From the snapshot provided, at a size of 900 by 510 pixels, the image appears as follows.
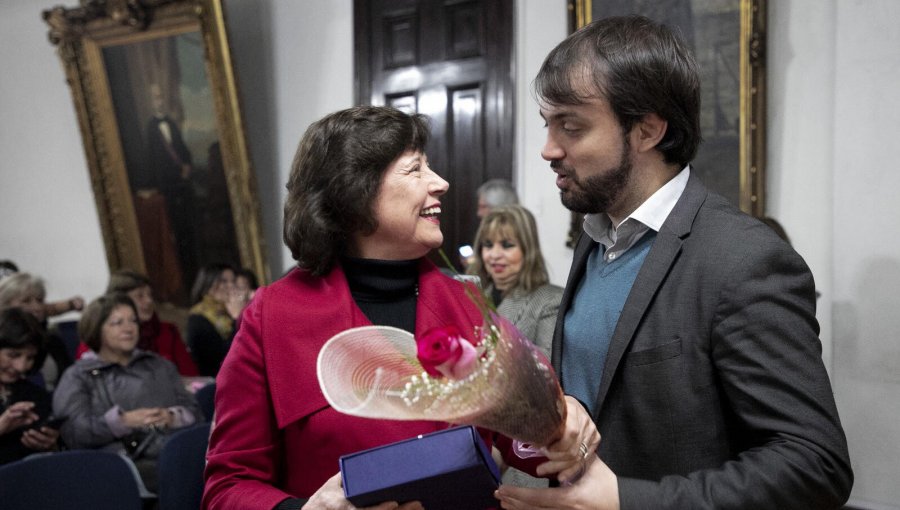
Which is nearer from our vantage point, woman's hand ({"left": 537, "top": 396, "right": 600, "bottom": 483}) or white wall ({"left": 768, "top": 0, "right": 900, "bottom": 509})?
woman's hand ({"left": 537, "top": 396, "right": 600, "bottom": 483})

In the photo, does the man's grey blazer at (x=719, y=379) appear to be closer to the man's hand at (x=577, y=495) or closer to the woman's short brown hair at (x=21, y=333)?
the man's hand at (x=577, y=495)

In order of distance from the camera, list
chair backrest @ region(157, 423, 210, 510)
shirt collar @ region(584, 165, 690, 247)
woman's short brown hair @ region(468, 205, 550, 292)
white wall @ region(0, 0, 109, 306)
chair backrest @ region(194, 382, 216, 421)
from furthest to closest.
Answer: white wall @ region(0, 0, 109, 306) → chair backrest @ region(194, 382, 216, 421) → woman's short brown hair @ region(468, 205, 550, 292) → chair backrest @ region(157, 423, 210, 510) → shirt collar @ region(584, 165, 690, 247)

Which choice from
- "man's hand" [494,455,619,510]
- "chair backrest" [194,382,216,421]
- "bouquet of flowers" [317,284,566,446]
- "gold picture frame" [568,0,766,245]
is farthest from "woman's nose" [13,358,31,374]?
"gold picture frame" [568,0,766,245]

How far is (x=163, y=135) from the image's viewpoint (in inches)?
297

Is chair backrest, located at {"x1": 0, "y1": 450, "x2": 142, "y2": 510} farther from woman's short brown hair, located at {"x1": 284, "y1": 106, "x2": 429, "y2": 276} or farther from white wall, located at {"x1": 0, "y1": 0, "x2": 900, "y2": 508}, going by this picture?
white wall, located at {"x1": 0, "y1": 0, "x2": 900, "y2": 508}

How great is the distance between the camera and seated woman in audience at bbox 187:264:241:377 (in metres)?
6.19

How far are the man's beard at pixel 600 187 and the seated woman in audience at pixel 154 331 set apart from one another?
16.3 ft

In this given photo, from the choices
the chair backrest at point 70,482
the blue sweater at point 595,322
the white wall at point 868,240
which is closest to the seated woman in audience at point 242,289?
the chair backrest at point 70,482

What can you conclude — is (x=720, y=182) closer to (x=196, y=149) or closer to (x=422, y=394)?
(x=422, y=394)

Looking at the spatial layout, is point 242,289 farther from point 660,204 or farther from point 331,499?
point 660,204

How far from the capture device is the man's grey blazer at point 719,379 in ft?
4.36

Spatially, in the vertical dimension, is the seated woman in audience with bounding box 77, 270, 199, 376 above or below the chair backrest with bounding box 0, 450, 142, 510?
below

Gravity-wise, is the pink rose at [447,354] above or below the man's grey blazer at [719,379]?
above

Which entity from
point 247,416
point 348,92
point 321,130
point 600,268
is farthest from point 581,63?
point 348,92
